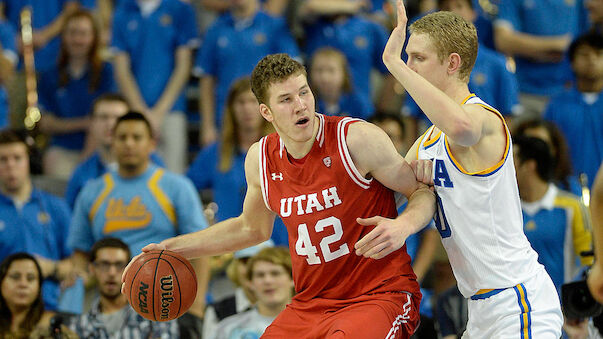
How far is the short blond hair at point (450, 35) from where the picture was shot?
440cm

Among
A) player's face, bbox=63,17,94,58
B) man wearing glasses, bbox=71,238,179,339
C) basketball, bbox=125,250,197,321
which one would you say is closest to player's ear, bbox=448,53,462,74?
basketball, bbox=125,250,197,321

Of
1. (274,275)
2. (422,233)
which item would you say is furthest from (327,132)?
(422,233)

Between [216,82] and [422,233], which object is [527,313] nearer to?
[422,233]

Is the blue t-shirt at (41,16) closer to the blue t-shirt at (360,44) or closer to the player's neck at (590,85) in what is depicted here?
the blue t-shirt at (360,44)

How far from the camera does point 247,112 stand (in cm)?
787

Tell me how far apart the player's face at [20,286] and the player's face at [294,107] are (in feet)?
10.1

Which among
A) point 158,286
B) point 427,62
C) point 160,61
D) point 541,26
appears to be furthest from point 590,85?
point 158,286

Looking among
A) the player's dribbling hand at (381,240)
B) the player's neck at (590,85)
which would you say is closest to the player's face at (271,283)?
the player's dribbling hand at (381,240)

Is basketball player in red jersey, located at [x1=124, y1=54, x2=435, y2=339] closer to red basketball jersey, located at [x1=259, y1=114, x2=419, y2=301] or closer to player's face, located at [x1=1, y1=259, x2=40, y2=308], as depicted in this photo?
red basketball jersey, located at [x1=259, y1=114, x2=419, y2=301]

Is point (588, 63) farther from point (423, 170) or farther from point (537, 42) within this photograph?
point (423, 170)

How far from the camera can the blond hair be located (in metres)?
4.50

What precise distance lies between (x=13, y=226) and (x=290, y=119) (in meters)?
4.20

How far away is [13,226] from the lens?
25.5ft

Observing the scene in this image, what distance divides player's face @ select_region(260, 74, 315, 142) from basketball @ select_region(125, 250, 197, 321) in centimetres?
99
